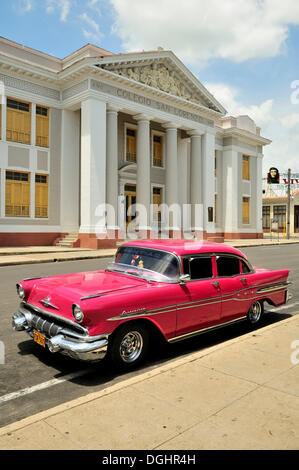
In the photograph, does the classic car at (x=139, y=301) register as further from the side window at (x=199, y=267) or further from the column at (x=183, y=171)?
the column at (x=183, y=171)

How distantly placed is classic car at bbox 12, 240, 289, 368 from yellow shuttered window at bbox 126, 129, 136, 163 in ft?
74.0

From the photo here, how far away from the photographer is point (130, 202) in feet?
91.1

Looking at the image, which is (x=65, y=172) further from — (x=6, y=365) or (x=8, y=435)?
(x=8, y=435)

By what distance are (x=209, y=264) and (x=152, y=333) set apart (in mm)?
1390

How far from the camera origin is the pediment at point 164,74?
2311cm

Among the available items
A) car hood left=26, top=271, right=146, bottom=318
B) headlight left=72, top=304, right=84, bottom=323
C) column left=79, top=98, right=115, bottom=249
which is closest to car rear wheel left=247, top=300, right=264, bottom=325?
car hood left=26, top=271, right=146, bottom=318

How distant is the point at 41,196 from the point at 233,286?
1953 cm

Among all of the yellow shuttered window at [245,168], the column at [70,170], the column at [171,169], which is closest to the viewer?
the column at [70,170]

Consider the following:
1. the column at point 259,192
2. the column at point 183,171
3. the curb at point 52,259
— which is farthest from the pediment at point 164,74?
the curb at point 52,259

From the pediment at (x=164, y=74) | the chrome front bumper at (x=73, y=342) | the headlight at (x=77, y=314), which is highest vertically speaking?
Answer: the pediment at (x=164, y=74)

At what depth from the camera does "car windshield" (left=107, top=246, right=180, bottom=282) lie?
4.92m

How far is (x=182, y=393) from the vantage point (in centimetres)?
345

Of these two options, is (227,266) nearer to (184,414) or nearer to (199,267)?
(199,267)

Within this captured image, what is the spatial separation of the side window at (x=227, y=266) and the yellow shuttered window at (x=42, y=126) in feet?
64.8
